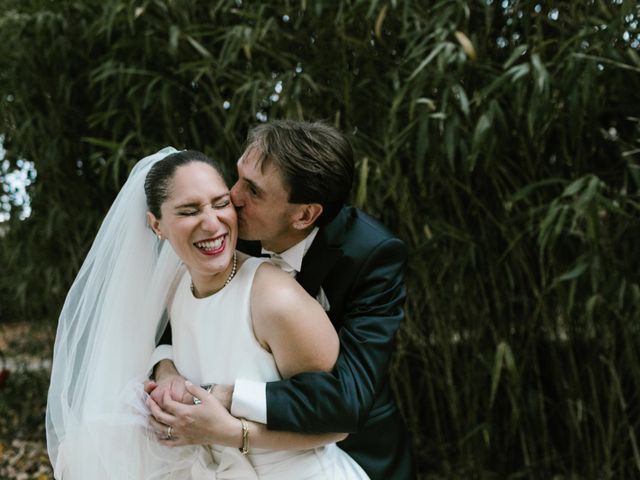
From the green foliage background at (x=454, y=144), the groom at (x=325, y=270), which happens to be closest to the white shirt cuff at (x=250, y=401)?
the groom at (x=325, y=270)

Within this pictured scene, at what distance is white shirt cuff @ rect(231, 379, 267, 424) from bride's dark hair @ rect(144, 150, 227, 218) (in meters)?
0.39

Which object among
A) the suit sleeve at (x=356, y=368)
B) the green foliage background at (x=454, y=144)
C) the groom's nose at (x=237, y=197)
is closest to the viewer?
the suit sleeve at (x=356, y=368)

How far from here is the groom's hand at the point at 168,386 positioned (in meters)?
1.39

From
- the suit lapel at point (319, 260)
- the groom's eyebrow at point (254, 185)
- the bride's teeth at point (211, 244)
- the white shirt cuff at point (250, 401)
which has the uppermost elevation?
the groom's eyebrow at point (254, 185)

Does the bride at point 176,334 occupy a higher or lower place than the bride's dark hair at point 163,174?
lower

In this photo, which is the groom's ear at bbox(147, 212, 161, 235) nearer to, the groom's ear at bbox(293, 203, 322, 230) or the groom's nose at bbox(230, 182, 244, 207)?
the groom's nose at bbox(230, 182, 244, 207)

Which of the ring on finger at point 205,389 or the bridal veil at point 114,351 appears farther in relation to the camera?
the bridal veil at point 114,351

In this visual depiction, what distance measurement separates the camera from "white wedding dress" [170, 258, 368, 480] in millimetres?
1385

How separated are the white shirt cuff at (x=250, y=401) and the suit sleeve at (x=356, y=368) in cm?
1

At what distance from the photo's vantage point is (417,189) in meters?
2.35

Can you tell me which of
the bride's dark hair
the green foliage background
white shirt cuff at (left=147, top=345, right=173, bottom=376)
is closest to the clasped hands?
white shirt cuff at (left=147, top=345, right=173, bottom=376)

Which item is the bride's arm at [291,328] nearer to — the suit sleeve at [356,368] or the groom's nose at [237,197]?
the suit sleeve at [356,368]

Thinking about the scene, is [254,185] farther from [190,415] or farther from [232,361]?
[190,415]

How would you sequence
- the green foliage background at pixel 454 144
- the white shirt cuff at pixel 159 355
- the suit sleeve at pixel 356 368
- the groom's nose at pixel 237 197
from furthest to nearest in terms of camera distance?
the green foliage background at pixel 454 144 < the white shirt cuff at pixel 159 355 < the groom's nose at pixel 237 197 < the suit sleeve at pixel 356 368
